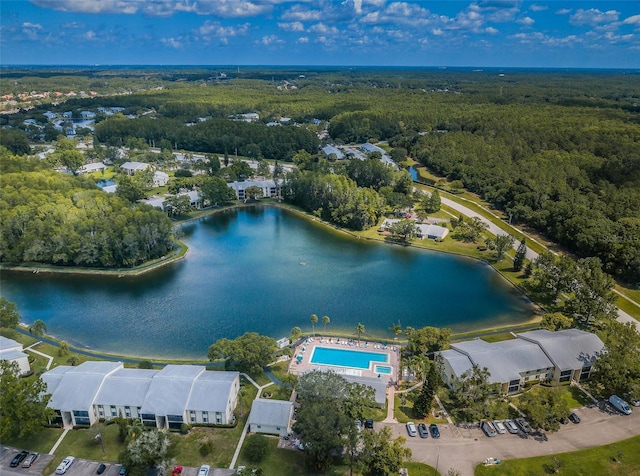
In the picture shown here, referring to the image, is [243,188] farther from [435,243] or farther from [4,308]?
[4,308]

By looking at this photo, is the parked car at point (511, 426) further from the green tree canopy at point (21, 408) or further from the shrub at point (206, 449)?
the green tree canopy at point (21, 408)

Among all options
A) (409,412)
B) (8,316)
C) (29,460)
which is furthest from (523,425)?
(8,316)

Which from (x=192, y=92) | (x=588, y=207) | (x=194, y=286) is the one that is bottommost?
(x=194, y=286)

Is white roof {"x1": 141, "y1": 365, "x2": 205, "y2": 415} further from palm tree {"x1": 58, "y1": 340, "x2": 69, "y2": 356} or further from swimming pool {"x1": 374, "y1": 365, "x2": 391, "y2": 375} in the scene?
swimming pool {"x1": 374, "y1": 365, "x2": 391, "y2": 375}

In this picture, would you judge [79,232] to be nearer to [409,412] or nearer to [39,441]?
[39,441]

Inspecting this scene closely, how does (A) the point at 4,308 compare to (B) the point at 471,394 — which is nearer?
(B) the point at 471,394

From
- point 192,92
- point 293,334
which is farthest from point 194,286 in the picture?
point 192,92

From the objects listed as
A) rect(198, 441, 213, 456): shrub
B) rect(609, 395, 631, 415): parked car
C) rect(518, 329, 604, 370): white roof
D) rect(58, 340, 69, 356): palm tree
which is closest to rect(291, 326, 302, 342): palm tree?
rect(198, 441, 213, 456): shrub

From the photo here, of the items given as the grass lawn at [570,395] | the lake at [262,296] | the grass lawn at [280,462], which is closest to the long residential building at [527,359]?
the grass lawn at [570,395]
